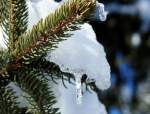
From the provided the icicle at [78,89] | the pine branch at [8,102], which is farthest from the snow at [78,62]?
the pine branch at [8,102]

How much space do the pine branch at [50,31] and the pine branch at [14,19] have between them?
3 cm

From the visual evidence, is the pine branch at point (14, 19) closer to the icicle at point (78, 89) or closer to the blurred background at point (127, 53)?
the icicle at point (78, 89)

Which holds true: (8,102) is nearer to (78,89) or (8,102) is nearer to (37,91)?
(37,91)

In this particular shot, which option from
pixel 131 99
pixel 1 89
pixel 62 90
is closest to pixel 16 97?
pixel 1 89

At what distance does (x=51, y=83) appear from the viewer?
1524 mm

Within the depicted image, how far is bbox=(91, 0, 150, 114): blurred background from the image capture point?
808 cm

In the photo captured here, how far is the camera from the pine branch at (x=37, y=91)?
1.38 meters

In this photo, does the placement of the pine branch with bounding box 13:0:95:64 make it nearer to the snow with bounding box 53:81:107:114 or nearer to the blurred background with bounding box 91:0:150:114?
the snow with bounding box 53:81:107:114

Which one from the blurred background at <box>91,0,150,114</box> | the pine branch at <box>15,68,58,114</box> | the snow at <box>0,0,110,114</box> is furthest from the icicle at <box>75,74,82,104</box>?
the blurred background at <box>91,0,150,114</box>

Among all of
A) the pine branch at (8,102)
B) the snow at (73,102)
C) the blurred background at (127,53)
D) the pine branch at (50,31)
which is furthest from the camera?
the blurred background at (127,53)

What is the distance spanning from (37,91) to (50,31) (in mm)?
152

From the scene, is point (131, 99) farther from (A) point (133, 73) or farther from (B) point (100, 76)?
(B) point (100, 76)

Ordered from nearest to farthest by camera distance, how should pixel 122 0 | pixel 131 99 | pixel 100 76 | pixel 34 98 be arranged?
pixel 34 98
pixel 100 76
pixel 131 99
pixel 122 0

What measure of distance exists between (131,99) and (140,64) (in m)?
0.51
